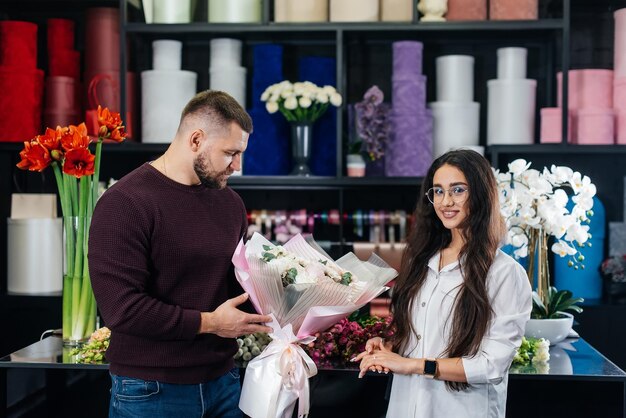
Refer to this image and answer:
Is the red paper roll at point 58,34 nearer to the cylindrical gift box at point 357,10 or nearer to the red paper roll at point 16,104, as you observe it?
the red paper roll at point 16,104

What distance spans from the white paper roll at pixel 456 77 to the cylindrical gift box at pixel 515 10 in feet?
0.82

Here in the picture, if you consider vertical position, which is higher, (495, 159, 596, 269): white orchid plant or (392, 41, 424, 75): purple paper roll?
(392, 41, 424, 75): purple paper roll

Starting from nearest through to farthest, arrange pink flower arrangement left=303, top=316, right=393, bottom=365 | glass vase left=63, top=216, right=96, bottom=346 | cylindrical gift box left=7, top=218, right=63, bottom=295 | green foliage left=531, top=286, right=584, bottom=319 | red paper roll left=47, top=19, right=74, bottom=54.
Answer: pink flower arrangement left=303, top=316, right=393, bottom=365
glass vase left=63, top=216, right=96, bottom=346
green foliage left=531, top=286, right=584, bottom=319
cylindrical gift box left=7, top=218, right=63, bottom=295
red paper roll left=47, top=19, right=74, bottom=54

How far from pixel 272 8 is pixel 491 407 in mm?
2738

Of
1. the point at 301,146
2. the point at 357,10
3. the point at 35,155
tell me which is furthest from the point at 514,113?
the point at 35,155

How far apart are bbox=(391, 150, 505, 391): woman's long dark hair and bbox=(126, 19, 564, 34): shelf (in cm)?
185

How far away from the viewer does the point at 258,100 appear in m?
3.89

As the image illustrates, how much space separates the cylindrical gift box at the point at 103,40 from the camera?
13.1 ft

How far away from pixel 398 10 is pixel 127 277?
2.31 m

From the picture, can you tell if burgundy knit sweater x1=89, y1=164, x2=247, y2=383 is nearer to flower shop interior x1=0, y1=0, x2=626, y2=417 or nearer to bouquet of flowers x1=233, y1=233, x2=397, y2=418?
bouquet of flowers x1=233, y1=233, x2=397, y2=418

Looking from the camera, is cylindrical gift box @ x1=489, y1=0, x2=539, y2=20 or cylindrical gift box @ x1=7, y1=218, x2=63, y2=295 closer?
cylindrical gift box @ x1=489, y1=0, x2=539, y2=20

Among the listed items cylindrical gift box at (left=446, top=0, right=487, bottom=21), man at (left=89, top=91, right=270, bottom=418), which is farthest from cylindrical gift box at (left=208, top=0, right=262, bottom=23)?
man at (left=89, top=91, right=270, bottom=418)

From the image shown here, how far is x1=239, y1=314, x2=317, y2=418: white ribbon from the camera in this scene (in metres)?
2.04

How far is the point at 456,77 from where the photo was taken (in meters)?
3.89
